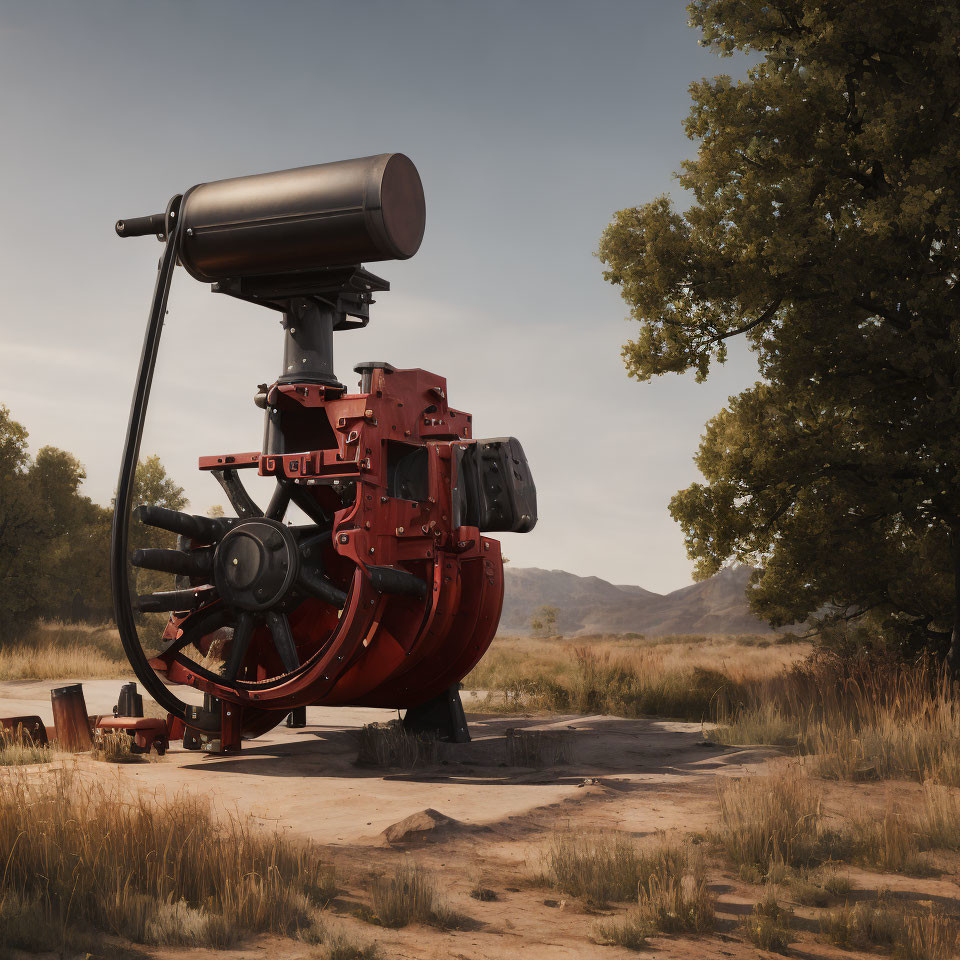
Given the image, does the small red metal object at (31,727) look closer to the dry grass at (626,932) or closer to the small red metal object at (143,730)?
the small red metal object at (143,730)

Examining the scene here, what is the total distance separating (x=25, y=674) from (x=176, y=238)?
11.8 meters

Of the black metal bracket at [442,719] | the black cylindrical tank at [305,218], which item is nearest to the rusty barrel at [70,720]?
the black metal bracket at [442,719]

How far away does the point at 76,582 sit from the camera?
114 ft

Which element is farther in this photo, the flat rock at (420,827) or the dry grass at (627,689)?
the dry grass at (627,689)

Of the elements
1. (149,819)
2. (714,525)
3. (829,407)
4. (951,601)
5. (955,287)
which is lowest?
(149,819)

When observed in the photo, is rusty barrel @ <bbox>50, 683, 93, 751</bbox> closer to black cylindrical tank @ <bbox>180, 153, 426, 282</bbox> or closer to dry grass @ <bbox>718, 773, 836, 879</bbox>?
black cylindrical tank @ <bbox>180, 153, 426, 282</bbox>

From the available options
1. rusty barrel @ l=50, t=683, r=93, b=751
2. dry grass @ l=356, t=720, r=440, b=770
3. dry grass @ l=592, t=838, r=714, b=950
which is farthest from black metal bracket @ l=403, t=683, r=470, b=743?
dry grass @ l=592, t=838, r=714, b=950

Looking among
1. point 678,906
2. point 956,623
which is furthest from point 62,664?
point 678,906

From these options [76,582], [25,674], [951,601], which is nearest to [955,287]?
[951,601]

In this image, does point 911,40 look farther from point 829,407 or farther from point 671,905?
point 671,905

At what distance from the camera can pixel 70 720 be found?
9.51 m

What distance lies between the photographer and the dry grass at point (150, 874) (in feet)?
14.4

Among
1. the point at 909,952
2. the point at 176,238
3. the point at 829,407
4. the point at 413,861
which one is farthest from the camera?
the point at 829,407

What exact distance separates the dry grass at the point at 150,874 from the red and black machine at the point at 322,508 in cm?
353
